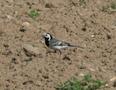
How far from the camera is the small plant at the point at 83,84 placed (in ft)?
35.4

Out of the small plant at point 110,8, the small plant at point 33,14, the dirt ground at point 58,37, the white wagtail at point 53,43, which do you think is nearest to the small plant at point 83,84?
the dirt ground at point 58,37

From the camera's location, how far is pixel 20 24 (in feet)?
44.8

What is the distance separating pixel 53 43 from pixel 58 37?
1.24 ft

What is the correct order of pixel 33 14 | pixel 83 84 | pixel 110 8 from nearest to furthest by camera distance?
pixel 83 84 → pixel 33 14 → pixel 110 8

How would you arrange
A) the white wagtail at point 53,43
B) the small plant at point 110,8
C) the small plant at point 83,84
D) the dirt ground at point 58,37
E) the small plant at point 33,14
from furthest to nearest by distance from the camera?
the small plant at point 110,8 < the small plant at point 33,14 < the white wagtail at point 53,43 < the dirt ground at point 58,37 < the small plant at point 83,84

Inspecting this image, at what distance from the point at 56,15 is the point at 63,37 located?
3.26 ft

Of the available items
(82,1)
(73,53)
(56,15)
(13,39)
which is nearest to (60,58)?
(73,53)

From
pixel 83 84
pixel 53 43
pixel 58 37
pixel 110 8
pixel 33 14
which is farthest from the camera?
pixel 110 8

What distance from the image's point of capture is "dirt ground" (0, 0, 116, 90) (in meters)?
11.5

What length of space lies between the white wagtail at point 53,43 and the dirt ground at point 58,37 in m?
0.11

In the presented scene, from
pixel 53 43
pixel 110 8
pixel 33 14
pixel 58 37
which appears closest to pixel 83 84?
pixel 53 43

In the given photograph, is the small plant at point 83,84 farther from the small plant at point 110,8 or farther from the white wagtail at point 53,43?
the small plant at point 110,8

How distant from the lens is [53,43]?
43.0 feet

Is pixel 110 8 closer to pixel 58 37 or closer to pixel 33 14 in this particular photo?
pixel 33 14
